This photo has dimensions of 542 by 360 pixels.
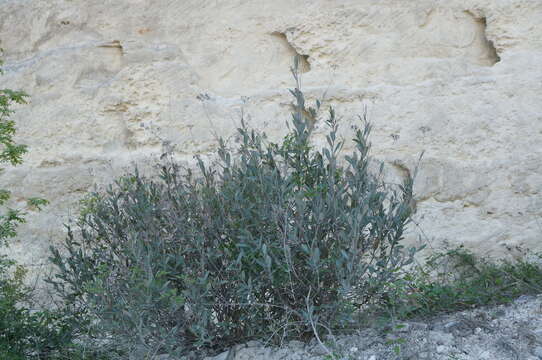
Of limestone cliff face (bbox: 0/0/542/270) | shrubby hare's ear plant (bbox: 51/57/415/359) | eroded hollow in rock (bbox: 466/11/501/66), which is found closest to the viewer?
shrubby hare's ear plant (bbox: 51/57/415/359)

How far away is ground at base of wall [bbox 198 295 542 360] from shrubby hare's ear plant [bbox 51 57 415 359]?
100 millimetres

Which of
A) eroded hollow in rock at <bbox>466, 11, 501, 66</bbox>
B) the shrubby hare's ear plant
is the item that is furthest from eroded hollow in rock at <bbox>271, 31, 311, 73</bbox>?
the shrubby hare's ear plant

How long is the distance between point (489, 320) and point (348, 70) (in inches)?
120

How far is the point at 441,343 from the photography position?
3.18 metres

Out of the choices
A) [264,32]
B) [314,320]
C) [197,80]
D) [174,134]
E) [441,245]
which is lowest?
[441,245]

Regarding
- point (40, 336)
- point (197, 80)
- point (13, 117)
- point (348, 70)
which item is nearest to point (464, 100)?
point (348, 70)

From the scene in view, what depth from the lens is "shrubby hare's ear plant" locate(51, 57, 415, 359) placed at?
2.97 m

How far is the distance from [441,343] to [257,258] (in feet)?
3.56

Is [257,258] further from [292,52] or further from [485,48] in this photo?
[485,48]

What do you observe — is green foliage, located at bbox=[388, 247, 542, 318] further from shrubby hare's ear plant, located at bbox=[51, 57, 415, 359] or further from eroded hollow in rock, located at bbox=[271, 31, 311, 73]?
eroded hollow in rock, located at bbox=[271, 31, 311, 73]

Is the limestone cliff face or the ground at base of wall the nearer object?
the ground at base of wall

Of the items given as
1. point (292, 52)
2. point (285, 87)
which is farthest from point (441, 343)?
point (292, 52)

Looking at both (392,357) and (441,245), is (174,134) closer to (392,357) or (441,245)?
(441,245)

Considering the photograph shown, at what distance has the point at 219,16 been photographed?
6.15m
